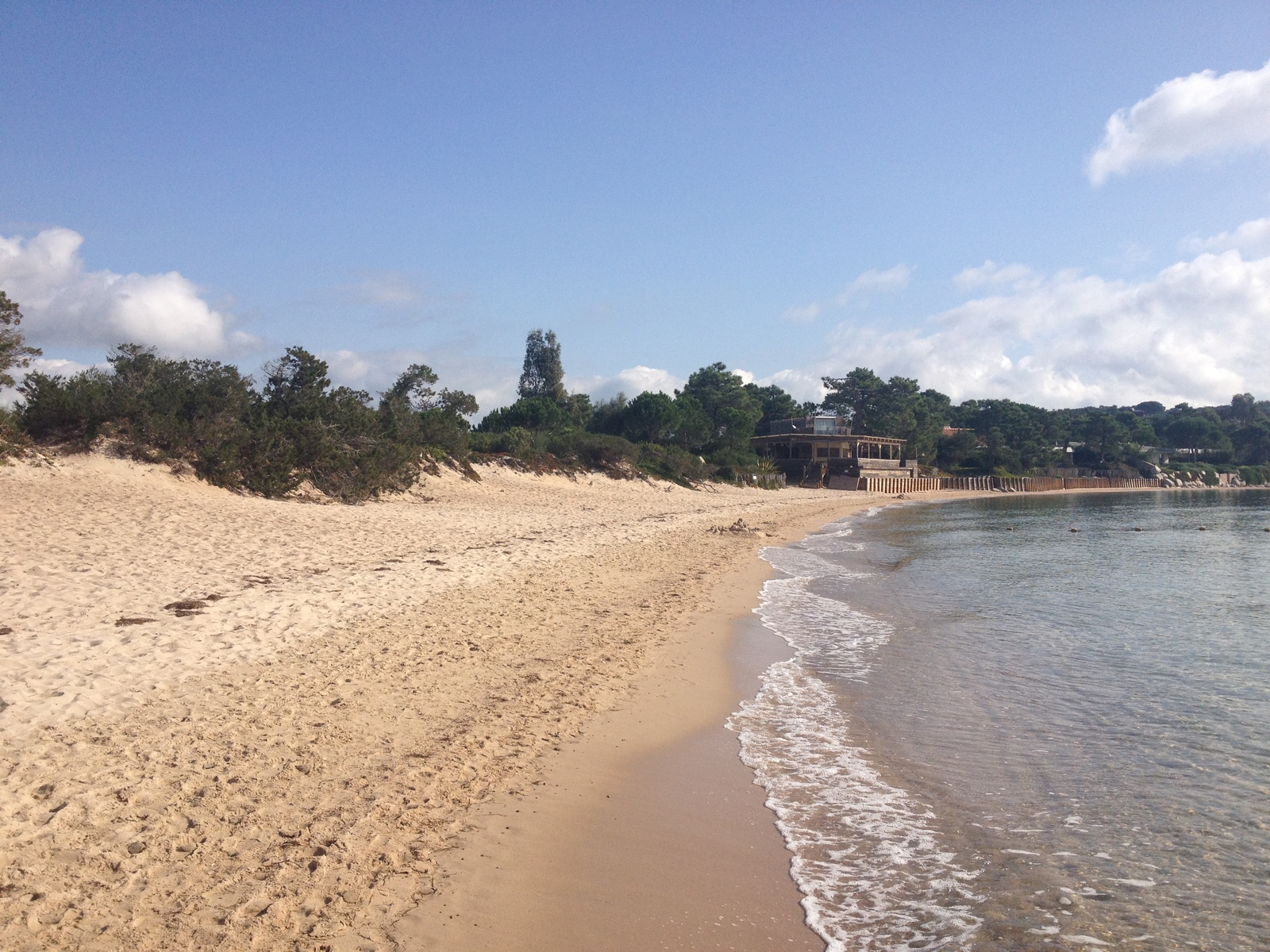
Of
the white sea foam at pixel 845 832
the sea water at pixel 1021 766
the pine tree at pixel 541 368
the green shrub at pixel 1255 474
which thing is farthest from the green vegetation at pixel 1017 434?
the white sea foam at pixel 845 832

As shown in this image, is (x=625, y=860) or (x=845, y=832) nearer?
(x=625, y=860)

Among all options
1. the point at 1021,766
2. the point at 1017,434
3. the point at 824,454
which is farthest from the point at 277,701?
the point at 1017,434

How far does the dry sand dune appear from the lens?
13.0 feet

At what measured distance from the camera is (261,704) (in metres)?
6.64

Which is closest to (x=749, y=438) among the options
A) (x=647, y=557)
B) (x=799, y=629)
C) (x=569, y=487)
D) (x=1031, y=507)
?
(x=1031, y=507)

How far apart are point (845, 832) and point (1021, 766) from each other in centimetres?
219

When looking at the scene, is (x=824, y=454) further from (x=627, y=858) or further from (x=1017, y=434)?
(x=627, y=858)

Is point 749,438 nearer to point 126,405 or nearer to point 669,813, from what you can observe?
point 126,405

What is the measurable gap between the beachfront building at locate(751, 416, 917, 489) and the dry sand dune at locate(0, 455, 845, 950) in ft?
199

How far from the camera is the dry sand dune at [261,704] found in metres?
3.96

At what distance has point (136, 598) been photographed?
9.52m

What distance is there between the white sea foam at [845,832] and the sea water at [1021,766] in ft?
0.06

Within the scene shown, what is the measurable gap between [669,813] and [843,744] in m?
2.36

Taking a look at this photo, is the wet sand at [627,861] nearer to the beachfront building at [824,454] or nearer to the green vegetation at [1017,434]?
the beachfront building at [824,454]
